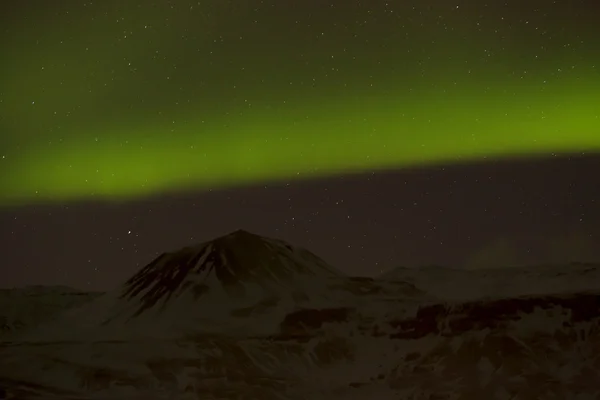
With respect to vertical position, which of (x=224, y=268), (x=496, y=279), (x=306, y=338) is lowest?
(x=306, y=338)

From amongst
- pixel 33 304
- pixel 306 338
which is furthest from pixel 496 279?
pixel 33 304

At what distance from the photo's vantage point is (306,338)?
3.43 meters

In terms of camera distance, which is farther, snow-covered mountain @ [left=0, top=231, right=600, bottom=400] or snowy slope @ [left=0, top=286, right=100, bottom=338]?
snowy slope @ [left=0, top=286, right=100, bottom=338]

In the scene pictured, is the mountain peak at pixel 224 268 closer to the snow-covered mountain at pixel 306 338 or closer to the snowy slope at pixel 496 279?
the snow-covered mountain at pixel 306 338

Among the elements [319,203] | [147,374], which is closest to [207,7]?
[319,203]

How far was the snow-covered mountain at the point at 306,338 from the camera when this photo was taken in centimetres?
340

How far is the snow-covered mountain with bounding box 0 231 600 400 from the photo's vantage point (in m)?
3.40

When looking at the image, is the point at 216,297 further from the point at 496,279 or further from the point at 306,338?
the point at 496,279

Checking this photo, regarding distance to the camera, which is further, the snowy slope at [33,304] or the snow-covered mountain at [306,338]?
the snowy slope at [33,304]

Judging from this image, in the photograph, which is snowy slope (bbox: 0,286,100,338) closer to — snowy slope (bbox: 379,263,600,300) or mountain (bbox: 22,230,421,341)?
mountain (bbox: 22,230,421,341)

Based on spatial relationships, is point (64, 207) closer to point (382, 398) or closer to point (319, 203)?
point (319, 203)

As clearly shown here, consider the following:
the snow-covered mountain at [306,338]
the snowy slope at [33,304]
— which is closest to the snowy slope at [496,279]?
the snow-covered mountain at [306,338]

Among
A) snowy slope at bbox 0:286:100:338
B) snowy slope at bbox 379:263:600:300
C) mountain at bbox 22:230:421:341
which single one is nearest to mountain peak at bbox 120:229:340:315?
mountain at bbox 22:230:421:341

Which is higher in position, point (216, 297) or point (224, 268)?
point (224, 268)
